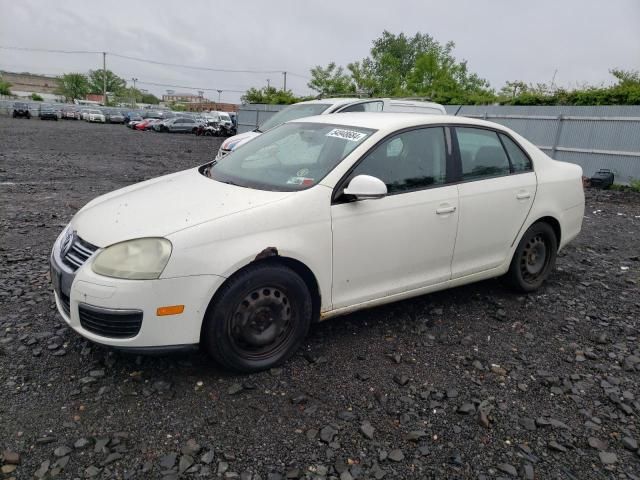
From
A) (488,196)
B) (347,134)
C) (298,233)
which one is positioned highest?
(347,134)

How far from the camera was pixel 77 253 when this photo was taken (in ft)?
9.41

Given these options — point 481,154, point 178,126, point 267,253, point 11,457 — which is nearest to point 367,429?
point 267,253

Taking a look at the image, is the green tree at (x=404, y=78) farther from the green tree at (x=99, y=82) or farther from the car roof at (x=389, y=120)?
the green tree at (x=99, y=82)

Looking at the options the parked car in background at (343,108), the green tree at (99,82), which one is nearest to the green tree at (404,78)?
the parked car in background at (343,108)

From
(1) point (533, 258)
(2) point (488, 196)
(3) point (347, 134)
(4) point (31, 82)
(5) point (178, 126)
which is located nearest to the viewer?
(3) point (347, 134)

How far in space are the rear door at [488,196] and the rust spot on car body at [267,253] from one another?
157 centimetres

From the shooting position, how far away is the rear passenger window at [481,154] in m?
3.83

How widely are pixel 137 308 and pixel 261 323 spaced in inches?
29.0

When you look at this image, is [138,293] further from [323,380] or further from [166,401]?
[323,380]

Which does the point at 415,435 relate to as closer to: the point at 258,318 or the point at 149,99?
the point at 258,318

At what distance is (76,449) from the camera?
2307mm

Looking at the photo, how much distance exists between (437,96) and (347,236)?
1740 centimetres

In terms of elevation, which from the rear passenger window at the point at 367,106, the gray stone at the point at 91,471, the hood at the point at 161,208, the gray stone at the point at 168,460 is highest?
the rear passenger window at the point at 367,106

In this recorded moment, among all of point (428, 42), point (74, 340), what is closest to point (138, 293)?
point (74, 340)
